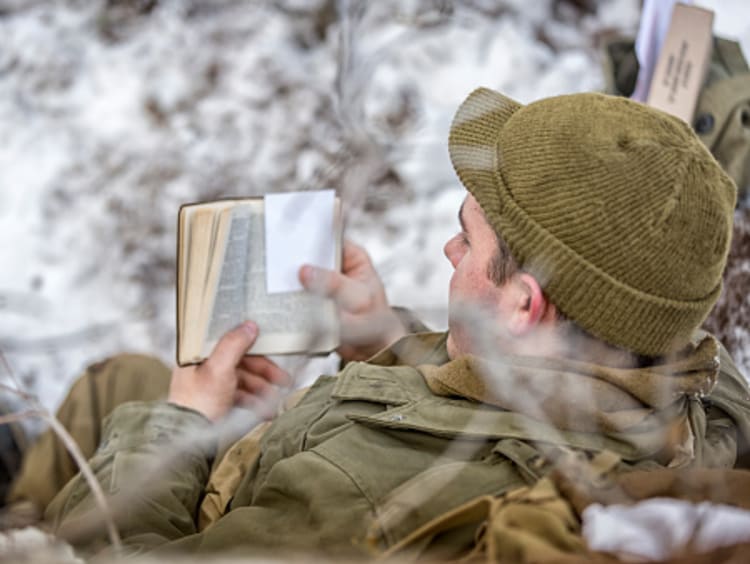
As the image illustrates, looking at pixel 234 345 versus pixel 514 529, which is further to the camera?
pixel 234 345

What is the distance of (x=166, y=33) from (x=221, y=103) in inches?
10.8

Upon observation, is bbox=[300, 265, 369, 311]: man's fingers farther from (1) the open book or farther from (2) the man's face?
(2) the man's face

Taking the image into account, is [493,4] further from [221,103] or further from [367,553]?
[367,553]

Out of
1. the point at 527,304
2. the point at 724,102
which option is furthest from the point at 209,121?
the point at 527,304

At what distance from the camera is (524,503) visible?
0.88 metres

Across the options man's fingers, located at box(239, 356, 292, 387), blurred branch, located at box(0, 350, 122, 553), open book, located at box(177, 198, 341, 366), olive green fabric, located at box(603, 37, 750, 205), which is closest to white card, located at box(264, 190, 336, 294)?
open book, located at box(177, 198, 341, 366)

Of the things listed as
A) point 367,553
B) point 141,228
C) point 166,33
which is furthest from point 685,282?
point 166,33

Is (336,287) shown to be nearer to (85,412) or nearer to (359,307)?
(359,307)

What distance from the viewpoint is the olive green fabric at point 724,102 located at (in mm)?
1827

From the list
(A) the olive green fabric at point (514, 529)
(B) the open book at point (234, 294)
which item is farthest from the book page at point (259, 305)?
(A) the olive green fabric at point (514, 529)

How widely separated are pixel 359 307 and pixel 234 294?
0.22 m

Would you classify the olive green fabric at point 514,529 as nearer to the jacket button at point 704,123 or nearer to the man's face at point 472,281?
the man's face at point 472,281

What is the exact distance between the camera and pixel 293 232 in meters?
1.51

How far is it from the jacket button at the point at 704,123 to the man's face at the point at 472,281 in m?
0.88
